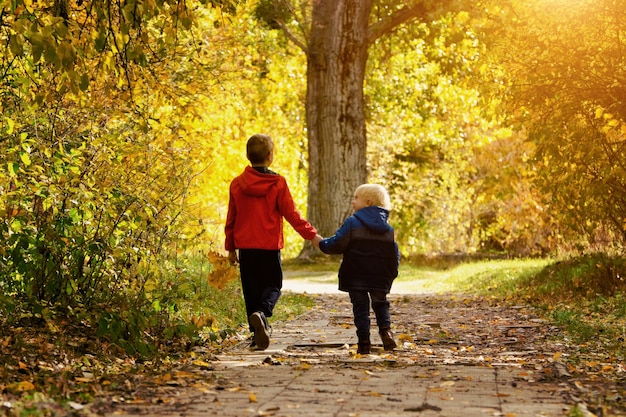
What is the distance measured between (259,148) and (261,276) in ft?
3.55

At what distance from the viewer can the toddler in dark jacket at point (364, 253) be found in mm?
8727

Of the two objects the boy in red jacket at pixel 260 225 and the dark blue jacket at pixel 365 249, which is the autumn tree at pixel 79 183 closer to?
the boy in red jacket at pixel 260 225

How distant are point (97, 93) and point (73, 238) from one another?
3488 mm

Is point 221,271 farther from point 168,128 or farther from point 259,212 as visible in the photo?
point 168,128

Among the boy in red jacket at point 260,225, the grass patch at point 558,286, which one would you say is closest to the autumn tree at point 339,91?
the grass patch at point 558,286

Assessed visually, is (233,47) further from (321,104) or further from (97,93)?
(97,93)

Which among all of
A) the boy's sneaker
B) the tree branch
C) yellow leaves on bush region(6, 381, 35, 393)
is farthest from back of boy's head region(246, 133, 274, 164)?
the tree branch

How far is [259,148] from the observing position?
888 cm

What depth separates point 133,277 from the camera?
839 centimetres

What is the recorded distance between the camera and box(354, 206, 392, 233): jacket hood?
8734mm

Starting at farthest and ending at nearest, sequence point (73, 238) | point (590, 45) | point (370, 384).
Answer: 1. point (590, 45)
2. point (73, 238)
3. point (370, 384)

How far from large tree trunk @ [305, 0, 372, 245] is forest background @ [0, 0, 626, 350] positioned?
0.39 meters

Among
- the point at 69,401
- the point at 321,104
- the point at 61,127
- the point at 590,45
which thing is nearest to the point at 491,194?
the point at 321,104

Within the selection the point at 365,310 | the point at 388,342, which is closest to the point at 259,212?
the point at 365,310
